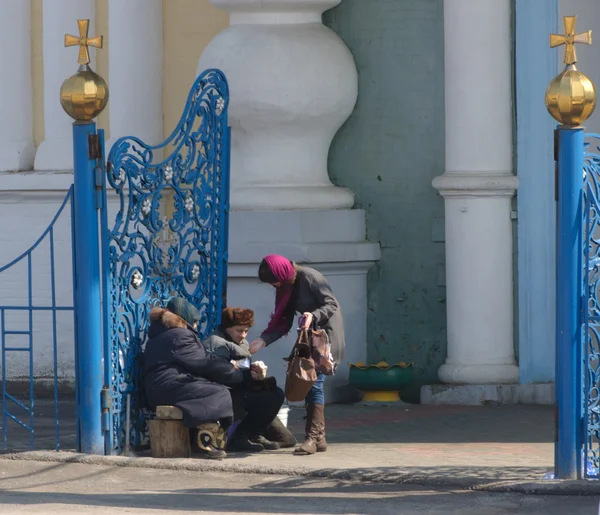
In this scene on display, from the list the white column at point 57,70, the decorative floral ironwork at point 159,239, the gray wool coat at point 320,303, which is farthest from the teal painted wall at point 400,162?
the gray wool coat at point 320,303

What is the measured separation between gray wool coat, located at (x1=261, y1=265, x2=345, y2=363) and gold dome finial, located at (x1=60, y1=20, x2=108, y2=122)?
5.38ft

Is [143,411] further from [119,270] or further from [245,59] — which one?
[245,59]

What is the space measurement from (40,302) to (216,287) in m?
2.44

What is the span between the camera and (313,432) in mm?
9695

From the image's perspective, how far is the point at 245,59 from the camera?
11766mm

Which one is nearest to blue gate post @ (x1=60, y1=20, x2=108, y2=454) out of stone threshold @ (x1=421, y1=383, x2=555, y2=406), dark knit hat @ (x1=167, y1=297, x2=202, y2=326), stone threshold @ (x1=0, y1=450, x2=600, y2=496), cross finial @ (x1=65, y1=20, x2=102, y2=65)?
cross finial @ (x1=65, y1=20, x2=102, y2=65)

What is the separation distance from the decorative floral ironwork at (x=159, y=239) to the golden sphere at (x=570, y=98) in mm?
2552

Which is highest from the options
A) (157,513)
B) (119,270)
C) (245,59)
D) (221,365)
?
(245,59)

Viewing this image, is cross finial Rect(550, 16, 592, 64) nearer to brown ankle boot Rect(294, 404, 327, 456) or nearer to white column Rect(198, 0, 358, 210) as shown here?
brown ankle boot Rect(294, 404, 327, 456)

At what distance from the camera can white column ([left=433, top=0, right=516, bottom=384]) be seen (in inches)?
457

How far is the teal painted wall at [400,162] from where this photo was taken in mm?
12141

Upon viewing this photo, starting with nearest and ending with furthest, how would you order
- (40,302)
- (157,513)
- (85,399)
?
(157,513) → (85,399) → (40,302)

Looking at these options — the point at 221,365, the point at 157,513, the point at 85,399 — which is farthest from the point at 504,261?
the point at 157,513

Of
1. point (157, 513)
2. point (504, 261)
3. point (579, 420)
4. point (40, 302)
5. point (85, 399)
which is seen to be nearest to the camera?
point (157, 513)
